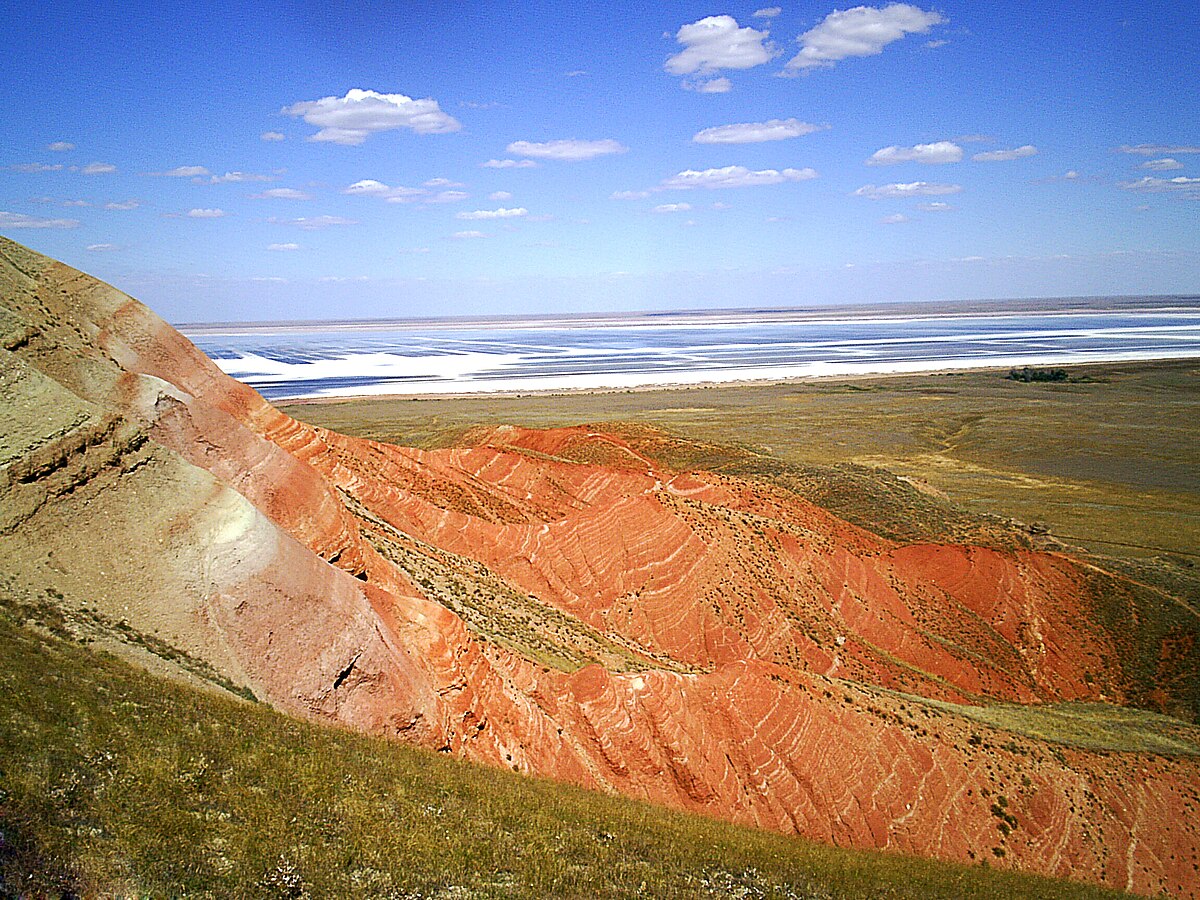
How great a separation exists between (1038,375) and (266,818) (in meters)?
118

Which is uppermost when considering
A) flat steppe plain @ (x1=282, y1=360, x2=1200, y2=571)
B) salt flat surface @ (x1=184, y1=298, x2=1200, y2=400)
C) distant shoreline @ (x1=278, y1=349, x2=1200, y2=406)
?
salt flat surface @ (x1=184, y1=298, x2=1200, y2=400)

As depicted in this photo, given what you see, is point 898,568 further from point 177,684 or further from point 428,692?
point 177,684

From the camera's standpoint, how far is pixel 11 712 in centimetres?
709

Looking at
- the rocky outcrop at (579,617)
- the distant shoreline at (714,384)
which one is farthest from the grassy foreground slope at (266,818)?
the distant shoreline at (714,384)

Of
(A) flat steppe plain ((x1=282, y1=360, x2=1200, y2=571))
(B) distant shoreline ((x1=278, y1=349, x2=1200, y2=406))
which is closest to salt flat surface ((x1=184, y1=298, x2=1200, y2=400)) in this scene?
(B) distant shoreline ((x1=278, y1=349, x2=1200, y2=406))

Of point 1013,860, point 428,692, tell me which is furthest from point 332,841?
point 1013,860

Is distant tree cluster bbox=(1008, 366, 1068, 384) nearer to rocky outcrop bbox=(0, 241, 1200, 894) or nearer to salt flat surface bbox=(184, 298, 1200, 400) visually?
salt flat surface bbox=(184, 298, 1200, 400)

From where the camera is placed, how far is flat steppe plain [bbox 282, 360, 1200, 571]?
45463mm

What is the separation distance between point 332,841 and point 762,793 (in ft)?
39.0

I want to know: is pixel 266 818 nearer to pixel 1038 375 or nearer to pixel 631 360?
pixel 1038 375

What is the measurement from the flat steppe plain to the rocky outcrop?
13.2 meters

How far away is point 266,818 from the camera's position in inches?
300

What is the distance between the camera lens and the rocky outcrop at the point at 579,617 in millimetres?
11508

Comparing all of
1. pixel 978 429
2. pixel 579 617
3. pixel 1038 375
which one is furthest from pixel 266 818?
pixel 1038 375
